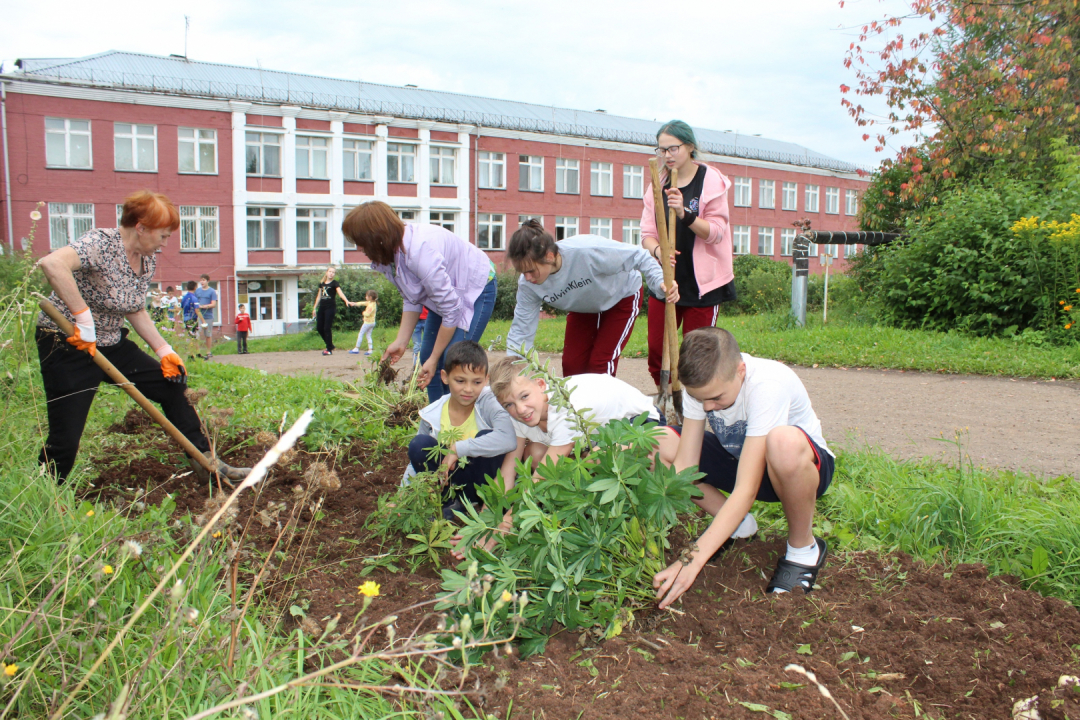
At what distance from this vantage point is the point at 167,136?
27.9 m

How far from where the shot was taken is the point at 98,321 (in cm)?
374

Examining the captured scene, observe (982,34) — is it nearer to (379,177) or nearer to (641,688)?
(641,688)

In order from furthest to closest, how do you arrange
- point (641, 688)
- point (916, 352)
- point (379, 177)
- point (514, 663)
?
1. point (379, 177)
2. point (916, 352)
3. point (514, 663)
4. point (641, 688)

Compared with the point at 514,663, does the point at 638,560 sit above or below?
above

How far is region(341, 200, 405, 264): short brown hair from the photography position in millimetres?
4082

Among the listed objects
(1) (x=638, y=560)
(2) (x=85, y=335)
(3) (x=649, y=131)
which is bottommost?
(1) (x=638, y=560)

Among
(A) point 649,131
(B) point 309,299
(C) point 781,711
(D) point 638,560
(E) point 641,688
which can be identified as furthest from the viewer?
(A) point 649,131

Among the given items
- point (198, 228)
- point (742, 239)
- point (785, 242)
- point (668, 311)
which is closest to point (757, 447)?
point (668, 311)

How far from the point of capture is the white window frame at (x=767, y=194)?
44500 mm

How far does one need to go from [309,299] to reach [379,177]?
6.06m

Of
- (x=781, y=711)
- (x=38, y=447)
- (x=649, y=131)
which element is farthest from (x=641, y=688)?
(x=649, y=131)

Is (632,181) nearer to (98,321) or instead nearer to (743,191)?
(743,191)

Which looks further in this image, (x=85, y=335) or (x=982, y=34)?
(x=982, y=34)

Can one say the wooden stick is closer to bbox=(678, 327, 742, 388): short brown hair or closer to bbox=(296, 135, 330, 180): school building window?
bbox=(678, 327, 742, 388): short brown hair
